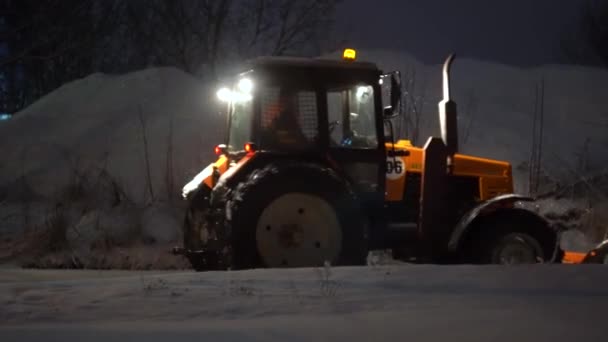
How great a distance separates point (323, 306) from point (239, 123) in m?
4.51

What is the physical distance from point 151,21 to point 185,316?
24.7 m

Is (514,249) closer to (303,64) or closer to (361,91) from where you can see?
(361,91)

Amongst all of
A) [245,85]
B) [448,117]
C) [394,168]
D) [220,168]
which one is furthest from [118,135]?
[448,117]

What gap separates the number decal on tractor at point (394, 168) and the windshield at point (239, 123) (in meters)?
1.72

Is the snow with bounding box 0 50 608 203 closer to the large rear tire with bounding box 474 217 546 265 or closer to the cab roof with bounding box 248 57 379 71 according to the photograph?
the cab roof with bounding box 248 57 379 71

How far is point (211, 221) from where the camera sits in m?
10.5

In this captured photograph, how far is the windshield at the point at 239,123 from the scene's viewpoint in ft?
35.2

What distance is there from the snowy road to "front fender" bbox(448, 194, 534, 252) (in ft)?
6.28

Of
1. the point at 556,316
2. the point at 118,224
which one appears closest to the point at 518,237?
the point at 556,316

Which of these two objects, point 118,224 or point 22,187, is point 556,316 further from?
point 22,187

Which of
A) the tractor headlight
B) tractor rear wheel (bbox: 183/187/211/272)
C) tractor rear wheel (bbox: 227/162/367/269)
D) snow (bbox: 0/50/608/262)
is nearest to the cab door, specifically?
tractor rear wheel (bbox: 227/162/367/269)

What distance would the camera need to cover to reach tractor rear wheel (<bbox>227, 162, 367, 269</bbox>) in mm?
9648

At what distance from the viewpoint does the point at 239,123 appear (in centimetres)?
1122

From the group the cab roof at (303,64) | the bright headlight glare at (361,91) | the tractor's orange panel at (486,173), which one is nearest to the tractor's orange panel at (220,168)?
the cab roof at (303,64)
